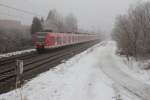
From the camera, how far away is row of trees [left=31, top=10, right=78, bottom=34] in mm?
49459

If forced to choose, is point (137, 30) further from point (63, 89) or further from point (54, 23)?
point (54, 23)

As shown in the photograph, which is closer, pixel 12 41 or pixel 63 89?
pixel 63 89

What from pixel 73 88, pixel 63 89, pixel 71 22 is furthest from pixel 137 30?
pixel 71 22

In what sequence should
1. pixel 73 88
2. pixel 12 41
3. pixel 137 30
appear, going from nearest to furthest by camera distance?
pixel 73 88 < pixel 137 30 < pixel 12 41

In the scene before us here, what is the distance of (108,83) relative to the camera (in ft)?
42.8

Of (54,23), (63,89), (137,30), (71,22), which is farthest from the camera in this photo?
(71,22)

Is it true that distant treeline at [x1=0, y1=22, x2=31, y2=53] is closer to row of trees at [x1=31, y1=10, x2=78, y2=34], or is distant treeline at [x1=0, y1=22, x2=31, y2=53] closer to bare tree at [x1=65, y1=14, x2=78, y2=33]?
row of trees at [x1=31, y1=10, x2=78, y2=34]

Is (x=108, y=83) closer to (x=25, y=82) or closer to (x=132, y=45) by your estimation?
(x=25, y=82)

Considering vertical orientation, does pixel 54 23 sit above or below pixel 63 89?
above

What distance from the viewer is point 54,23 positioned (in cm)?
8094

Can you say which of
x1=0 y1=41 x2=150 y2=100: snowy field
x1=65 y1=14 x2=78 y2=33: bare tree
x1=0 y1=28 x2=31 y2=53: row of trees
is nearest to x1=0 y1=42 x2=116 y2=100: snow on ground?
x1=0 y1=41 x2=150 y2=100: snowy field

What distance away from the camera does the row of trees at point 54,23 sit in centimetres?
4946

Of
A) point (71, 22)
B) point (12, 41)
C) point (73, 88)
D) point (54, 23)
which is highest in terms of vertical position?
point (71, 22)

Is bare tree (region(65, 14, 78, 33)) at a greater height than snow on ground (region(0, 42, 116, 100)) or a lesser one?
greater
